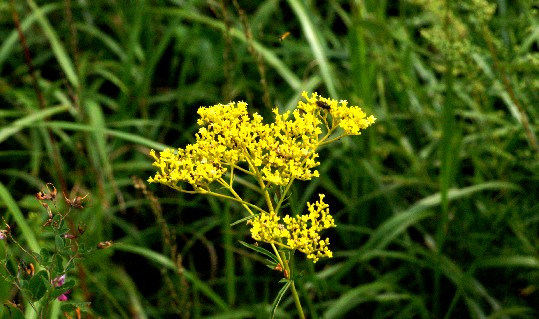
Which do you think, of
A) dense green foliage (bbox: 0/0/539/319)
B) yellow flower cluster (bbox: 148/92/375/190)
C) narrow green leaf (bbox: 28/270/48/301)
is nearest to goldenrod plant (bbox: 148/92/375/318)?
yellow flower cluster (bbox: 148/92/375/190)

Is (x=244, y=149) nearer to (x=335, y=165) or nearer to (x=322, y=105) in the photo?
(x=322, y=105)

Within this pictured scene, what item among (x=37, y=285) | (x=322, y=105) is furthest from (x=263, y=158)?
(x=37, y=285)

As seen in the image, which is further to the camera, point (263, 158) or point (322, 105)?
point (322, 105)

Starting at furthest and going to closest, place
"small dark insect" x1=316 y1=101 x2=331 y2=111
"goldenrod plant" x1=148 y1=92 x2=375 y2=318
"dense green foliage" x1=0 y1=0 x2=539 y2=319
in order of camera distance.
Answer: "dense green foliage" x1=0 y1=0 x2=539 y2=319
"small dark insect" x1=316 y1=101 x2=331 y2=111
"goldenrod plant" x1=148 y1=92 x2=375 y2=318

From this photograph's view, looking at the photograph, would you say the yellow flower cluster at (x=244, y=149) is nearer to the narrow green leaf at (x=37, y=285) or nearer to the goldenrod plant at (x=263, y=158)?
the goldenrod plant at (x=263, y=158)

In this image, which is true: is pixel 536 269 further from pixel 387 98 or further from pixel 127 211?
pixel 127 211

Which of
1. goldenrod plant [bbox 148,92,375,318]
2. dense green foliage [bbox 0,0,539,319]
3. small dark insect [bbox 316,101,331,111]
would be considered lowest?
dense green foliage [bbox 0,0,539,319]

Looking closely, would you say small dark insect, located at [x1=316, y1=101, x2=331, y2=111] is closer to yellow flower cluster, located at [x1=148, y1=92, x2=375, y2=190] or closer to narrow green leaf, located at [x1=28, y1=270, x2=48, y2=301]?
yellow flower cluster, located at [x1=148, y1=92, x2=375, y2=190]

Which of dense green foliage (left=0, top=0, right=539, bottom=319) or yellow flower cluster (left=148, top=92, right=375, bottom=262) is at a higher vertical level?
yellow flower cluster (left=148, top=92, right=375, bottom=262)

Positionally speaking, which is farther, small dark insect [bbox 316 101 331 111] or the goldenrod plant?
small dark insect [bbox 316 101 331 111]
